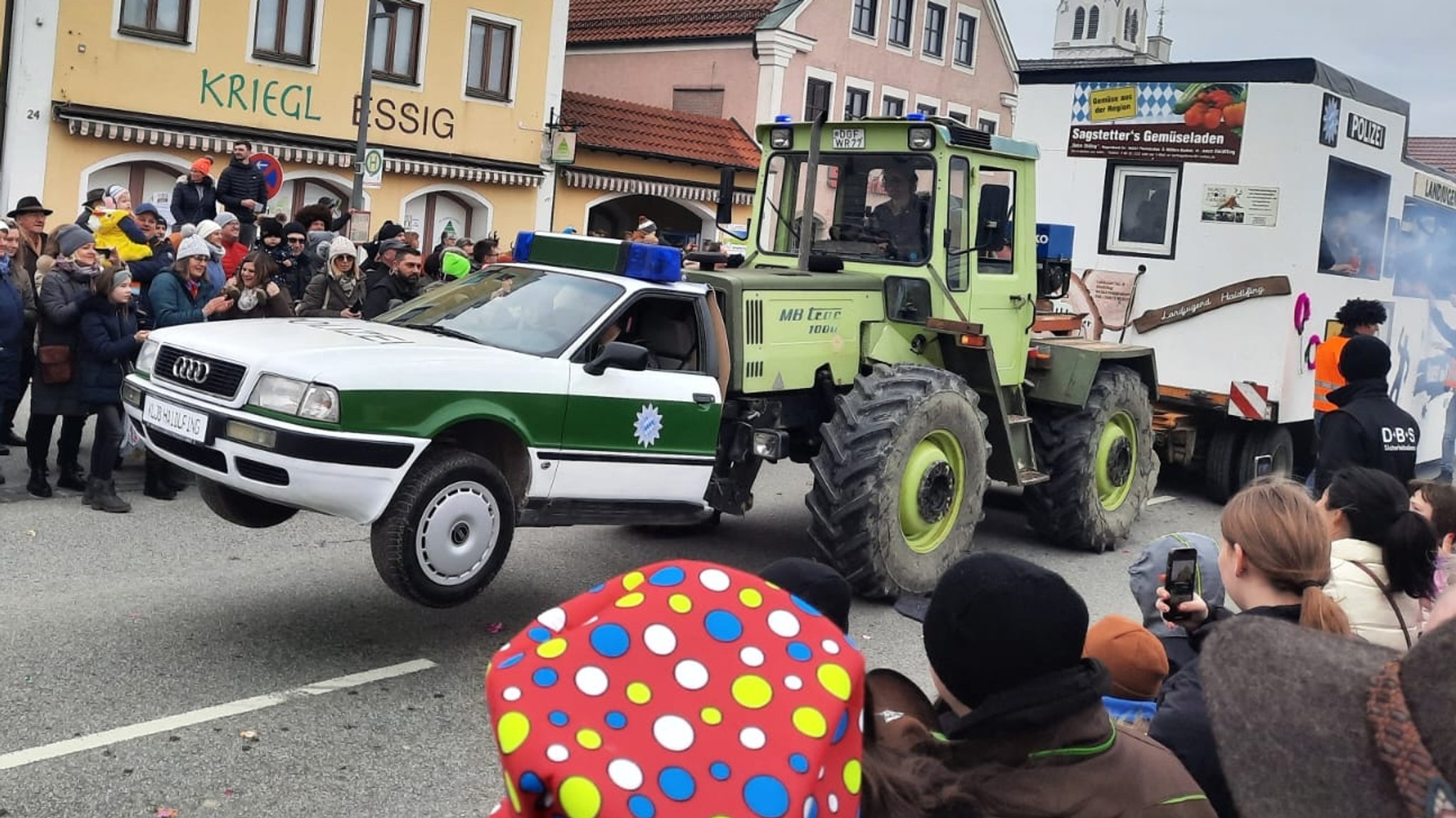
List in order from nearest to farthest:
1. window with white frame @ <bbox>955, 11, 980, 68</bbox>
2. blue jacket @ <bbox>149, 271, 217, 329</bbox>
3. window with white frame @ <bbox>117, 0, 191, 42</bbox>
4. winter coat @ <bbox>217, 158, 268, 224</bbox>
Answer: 1. blue jacket @ <bbox>149, 271, 217, 329</bbox>
2. winter coat @ <bbox>217, 158, 268, 224</bbox>
3. window with white frame @ <bbox>117, 0, 191, 42</bbox>
4. window with white frame @ <bbox>955, 11, 980, 68</bbox>

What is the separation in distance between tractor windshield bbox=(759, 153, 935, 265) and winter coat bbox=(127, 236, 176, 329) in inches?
162

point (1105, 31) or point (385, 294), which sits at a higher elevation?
point (1105, 31)

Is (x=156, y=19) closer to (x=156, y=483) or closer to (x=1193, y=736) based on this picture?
(x=156, y=483)

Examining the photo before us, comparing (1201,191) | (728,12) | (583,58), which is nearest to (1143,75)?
(1201,191)

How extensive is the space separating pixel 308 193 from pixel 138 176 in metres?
2.88

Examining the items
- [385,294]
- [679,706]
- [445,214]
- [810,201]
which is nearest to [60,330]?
[385,294]

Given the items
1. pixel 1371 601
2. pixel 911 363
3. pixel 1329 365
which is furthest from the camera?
pixel 1329 365

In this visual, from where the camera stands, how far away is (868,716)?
7.99 feet

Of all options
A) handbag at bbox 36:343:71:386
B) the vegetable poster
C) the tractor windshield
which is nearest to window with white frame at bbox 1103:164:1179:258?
the vegetable poster

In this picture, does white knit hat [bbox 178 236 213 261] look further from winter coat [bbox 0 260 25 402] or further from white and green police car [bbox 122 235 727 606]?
white and green police car [bbox 122 235 727 606]

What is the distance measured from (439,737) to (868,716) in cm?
356

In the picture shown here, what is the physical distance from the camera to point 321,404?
6.16 meters

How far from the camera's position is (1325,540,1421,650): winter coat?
4238mm

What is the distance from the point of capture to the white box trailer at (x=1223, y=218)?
1170cm
